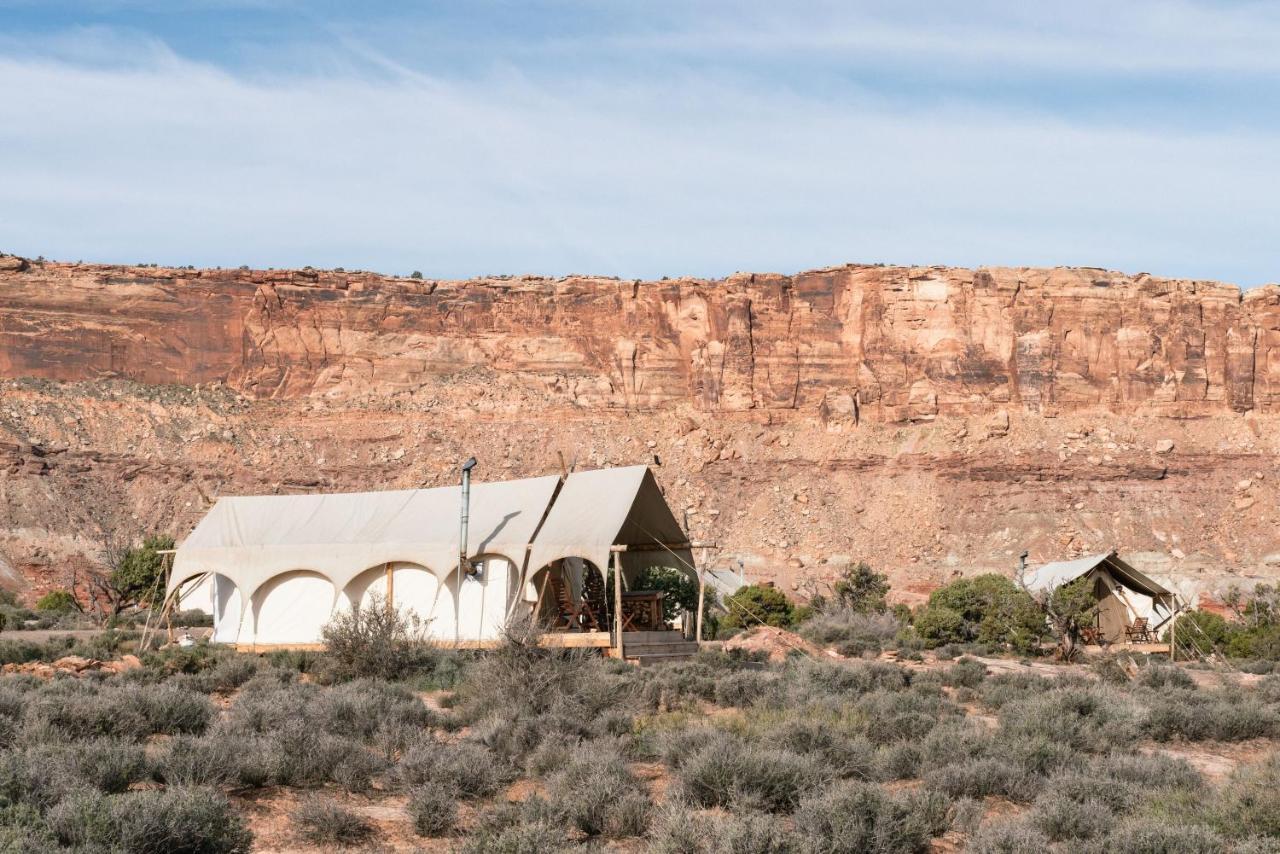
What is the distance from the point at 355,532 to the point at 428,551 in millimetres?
2116

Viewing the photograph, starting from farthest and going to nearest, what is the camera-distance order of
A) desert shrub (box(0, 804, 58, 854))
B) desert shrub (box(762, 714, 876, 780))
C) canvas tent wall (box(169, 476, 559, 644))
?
canvas tent wall (box(169, 476, 559, 644))
desert shrub (box(762, 714, 876, 780))
desert shrub (box(0, 804, 58, 854))

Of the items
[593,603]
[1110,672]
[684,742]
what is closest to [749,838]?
[684,742]

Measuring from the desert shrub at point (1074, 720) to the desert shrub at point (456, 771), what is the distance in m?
5.37

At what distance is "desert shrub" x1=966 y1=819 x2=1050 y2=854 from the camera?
8352 millimetres

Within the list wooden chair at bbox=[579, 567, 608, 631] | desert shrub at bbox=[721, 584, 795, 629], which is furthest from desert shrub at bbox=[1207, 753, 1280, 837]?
desert shrub at bbox=[721, 584, 795, 629]

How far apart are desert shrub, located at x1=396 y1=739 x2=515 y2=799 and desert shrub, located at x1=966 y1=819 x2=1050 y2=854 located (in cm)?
373

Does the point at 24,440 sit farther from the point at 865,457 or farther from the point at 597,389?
the point at 865,457

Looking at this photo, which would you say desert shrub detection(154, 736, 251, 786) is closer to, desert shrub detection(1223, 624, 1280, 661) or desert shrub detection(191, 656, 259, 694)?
desert shrub detection(191, 656, 259, 694)

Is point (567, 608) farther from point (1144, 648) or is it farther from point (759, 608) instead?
point (1144, 648)

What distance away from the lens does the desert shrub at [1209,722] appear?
1467 centimetres

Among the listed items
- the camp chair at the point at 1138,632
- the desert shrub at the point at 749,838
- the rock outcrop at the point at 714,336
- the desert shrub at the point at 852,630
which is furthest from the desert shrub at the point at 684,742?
the rock outcrop at the point at 714,336

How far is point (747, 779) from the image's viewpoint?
995 centimetres

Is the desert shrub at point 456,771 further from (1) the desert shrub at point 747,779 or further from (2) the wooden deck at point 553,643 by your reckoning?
(2) the wooden deck at point 553,643

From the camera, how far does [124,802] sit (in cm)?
818
